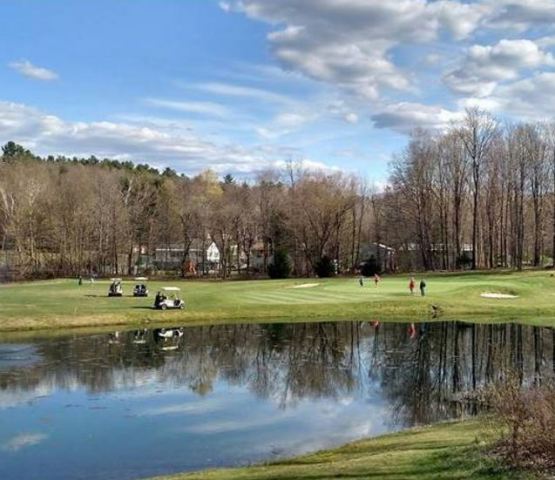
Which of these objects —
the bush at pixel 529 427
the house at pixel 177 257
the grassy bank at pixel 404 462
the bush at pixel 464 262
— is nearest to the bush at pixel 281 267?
the house at pixel 177 257

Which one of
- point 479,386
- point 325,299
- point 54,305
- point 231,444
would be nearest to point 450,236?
point 325,299

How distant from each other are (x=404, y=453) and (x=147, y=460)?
750cm

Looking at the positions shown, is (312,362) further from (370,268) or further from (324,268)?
(370,268)

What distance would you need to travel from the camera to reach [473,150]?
9369 centimetres

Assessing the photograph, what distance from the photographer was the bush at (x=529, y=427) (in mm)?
11391

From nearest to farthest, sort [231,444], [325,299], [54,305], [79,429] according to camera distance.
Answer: [231,444] < [79,429] < [54,305] < [325,299]

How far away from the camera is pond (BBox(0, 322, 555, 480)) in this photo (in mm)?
19422

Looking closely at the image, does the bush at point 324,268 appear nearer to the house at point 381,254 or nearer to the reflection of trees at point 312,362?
the house at point 381,254

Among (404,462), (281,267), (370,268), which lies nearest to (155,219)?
(281,267)

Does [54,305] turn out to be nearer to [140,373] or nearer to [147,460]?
[140,373]

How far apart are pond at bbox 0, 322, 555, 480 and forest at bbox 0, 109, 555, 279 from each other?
52072mm

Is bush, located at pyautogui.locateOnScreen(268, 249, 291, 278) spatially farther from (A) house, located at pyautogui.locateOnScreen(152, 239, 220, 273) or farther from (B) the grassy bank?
(B) the grassy bank

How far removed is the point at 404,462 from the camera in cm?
1352

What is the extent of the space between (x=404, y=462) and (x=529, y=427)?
107 inches
